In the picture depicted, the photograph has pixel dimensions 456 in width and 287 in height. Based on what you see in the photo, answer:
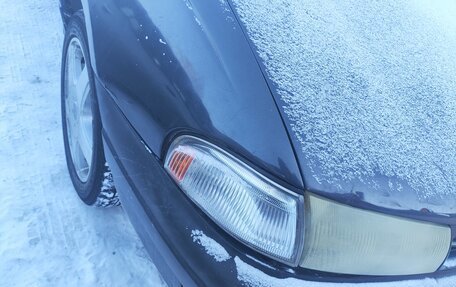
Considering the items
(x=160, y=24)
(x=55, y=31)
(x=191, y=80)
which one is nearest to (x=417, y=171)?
(x=191, y=80)

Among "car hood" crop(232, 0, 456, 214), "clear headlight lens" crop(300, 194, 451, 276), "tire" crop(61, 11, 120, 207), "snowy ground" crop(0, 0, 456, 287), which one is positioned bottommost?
"snowy ground" crop(0, 0, 456, 287)

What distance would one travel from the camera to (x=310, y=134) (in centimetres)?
136

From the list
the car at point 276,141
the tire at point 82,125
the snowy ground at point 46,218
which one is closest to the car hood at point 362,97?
the car at point 276,141

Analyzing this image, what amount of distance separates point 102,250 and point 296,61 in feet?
4.02

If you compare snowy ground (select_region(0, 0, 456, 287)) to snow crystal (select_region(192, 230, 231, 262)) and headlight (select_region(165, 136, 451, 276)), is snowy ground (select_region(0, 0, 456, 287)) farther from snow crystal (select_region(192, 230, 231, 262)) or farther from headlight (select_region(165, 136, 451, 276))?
snow crystal (select_region(192, 230, 231, 262))

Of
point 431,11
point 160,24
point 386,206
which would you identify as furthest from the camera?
point 431,11

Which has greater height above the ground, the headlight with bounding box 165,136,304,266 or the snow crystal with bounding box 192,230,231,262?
the headlight with bounding box 165,136,304,266

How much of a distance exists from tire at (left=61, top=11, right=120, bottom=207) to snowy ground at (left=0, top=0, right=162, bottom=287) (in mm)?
124

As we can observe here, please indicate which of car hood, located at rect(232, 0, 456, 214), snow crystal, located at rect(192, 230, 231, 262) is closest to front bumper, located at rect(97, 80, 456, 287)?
snow crystal, located at rect(192, 230, 231, 262)

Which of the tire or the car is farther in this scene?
the tire

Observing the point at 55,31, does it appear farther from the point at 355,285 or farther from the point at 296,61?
the point at 355,285

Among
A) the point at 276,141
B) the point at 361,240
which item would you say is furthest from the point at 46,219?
the point at 361,240

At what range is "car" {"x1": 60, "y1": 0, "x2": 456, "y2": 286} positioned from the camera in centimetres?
130

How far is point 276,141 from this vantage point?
1.32 meters
